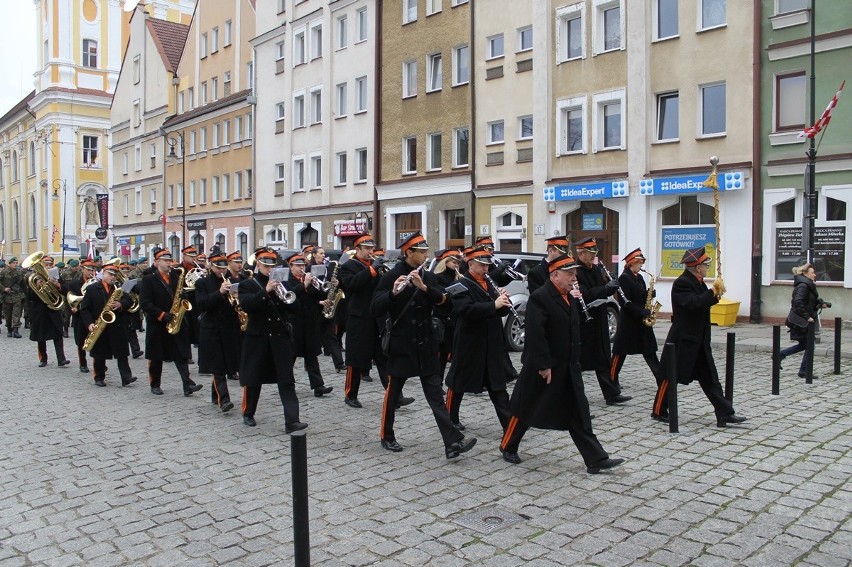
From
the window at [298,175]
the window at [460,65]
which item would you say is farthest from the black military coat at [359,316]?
the window at [298,175]

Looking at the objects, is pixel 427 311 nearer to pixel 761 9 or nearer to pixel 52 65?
pixel 761 9

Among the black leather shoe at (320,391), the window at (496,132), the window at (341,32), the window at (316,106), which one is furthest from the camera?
the window at (316,106)

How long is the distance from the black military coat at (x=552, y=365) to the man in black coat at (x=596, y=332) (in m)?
2.69

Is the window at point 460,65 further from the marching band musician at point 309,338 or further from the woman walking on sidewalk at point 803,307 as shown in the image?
the marching band musician at point 309,338

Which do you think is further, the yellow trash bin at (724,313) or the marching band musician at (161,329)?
the yellow trash bin at (724,313)

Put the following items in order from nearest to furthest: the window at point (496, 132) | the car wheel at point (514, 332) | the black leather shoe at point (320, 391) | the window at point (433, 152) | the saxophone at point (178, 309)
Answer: the black leather shoe at point (320, 391), the saxophone at point (178, 309), the car wheel at point (514, 332), the window at point (496, 132), the window at point (433, 152)

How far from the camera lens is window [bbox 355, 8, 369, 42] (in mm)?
37062

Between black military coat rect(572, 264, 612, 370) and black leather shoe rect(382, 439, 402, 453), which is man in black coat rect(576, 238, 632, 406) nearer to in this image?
black military coat rect(572, 264, 612, 370)

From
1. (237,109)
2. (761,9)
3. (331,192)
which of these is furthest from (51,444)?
(237,109)

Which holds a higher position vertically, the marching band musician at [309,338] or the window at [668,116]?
the window at [668,116]

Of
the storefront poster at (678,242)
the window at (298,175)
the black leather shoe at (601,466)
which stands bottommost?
the black leather shoe at (601,466)

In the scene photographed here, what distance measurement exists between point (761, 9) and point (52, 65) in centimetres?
6792

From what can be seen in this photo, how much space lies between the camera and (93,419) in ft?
33.8

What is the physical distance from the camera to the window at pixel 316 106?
40312 mm
